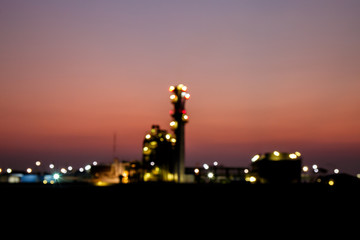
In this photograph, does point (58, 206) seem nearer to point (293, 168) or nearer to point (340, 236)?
point (340, 236)

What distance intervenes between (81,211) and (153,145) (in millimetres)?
39212

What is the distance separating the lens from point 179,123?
164 ft

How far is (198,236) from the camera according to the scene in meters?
9.87

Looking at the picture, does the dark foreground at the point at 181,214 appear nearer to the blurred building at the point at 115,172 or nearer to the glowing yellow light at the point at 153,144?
the glowing yellow light at the point at 153,144

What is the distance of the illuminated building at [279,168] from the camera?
3603 centimetres

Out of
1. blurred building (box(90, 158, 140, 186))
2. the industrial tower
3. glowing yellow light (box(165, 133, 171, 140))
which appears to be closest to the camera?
the industrial tower

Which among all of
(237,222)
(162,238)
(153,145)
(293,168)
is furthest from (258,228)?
(153,145)

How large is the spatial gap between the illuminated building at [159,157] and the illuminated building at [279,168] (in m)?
15.4

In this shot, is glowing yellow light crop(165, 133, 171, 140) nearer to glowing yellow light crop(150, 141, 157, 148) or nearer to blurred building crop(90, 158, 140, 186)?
glowing yellow light crop(150, 141, 157, 148)

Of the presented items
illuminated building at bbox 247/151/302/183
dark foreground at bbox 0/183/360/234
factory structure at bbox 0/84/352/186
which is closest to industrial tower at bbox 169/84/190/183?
factory structure at bbox 0/84/352/186

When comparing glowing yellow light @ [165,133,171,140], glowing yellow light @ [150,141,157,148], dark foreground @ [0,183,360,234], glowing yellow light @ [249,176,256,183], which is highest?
glowing yellow light @ [165,133,171,140]

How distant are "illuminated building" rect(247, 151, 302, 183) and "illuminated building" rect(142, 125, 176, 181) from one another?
15.4 m

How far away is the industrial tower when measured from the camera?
4928 cm

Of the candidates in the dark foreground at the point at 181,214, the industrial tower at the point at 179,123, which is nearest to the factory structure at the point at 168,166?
the industrial tower at the point at 179,123
